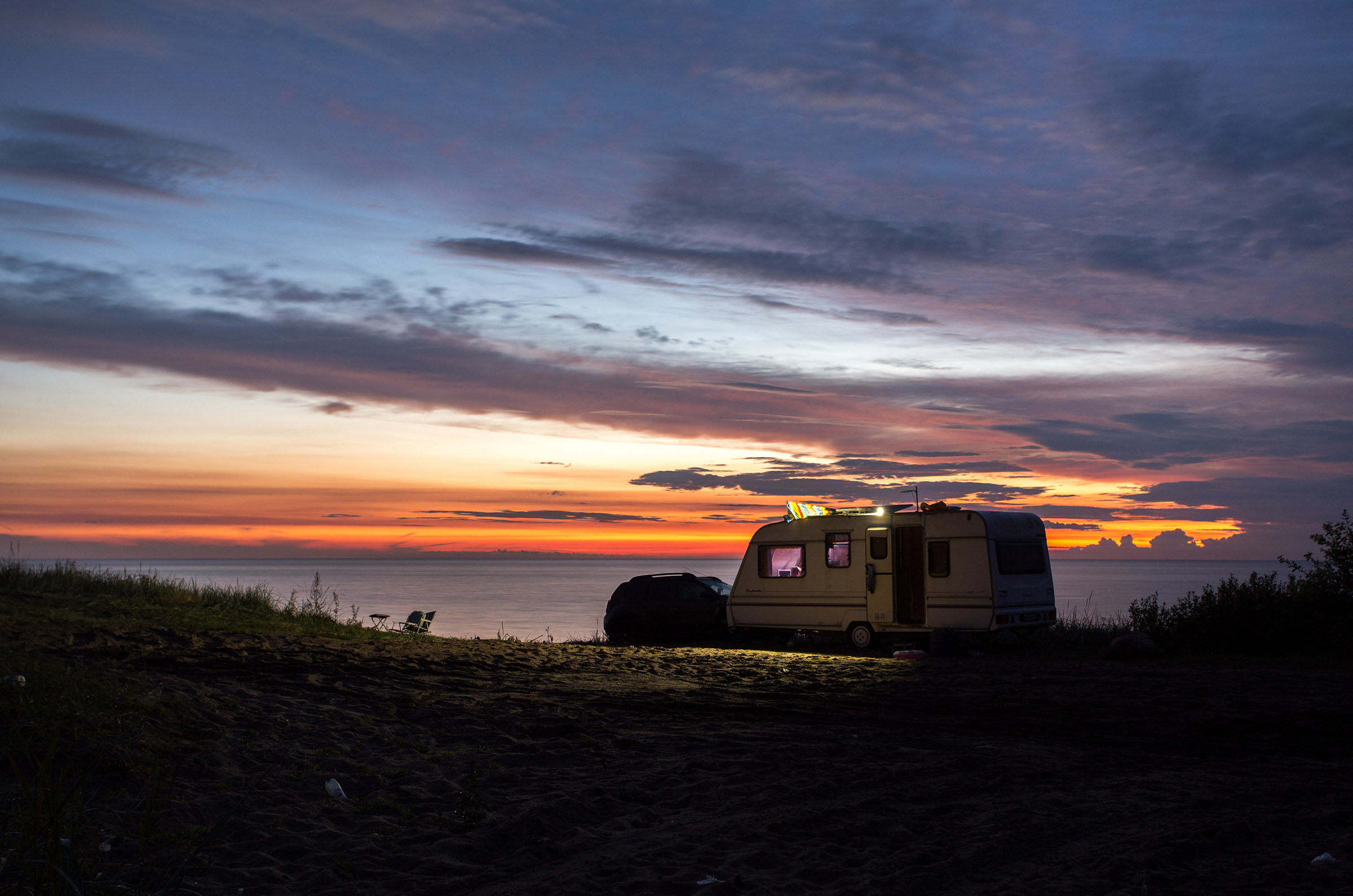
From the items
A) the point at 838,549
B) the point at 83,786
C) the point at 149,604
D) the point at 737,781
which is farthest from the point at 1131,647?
the point at 149,604

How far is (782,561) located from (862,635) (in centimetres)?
222

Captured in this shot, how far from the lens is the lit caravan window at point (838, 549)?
18.5m

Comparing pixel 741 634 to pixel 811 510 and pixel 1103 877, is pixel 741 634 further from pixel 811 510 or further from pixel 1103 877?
pixel 1103 877

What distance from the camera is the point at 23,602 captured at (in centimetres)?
1345

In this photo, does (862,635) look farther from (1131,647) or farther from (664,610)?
(1131,647)

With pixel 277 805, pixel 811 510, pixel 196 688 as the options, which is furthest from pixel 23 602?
pixel 811 510

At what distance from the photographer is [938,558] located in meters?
17.5

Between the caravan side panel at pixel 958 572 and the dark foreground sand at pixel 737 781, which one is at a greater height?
the caravan side panel at pixel 958 572

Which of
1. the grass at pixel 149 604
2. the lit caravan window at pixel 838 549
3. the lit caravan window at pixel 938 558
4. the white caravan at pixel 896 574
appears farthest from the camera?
the lit caravan window at pixel 838 549

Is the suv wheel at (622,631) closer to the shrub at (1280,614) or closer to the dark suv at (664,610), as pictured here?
the dark suv at (664,610)

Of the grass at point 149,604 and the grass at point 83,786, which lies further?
the grass at point 149,604

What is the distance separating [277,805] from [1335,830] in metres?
6.20

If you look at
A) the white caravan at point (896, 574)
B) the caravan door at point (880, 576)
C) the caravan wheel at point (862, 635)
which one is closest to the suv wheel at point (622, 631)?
the white caravan at point (896, 574)

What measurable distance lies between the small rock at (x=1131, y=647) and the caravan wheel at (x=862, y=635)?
4.23 metres
